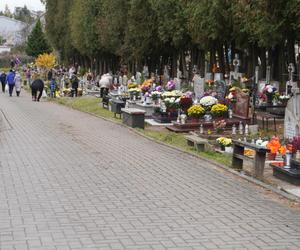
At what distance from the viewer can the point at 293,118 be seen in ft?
43.9

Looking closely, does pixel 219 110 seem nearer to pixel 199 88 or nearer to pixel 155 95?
pixel 199 88

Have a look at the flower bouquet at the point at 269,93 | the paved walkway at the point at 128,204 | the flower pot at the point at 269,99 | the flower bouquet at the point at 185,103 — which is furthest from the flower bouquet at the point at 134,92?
the paved walkway at the point at 128,204

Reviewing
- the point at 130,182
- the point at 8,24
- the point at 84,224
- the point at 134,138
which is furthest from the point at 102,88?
the point at 8,24

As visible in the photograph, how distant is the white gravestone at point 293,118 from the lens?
1313 cm

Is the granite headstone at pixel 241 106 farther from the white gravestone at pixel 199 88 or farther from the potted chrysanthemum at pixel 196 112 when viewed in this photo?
the white gravestone at pixel 199 88

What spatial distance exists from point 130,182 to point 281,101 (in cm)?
1260

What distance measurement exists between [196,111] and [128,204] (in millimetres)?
10948

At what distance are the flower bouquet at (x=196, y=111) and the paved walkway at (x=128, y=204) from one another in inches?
182

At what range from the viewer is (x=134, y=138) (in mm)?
17641

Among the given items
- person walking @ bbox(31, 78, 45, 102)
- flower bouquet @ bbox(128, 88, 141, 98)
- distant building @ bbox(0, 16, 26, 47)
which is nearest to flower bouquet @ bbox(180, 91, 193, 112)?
flower bouquet @ bbox(128, 88, 141, 98)

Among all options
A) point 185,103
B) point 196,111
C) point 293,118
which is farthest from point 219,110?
point 293,118

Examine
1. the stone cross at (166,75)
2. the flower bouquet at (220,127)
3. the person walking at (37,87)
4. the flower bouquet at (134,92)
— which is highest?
the stone cross at (166,75)

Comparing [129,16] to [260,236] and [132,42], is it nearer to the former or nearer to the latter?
[132,42]

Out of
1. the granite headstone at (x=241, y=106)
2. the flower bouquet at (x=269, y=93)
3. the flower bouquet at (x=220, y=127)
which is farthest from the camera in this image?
the flower bouquet at (x=269, y=93)
